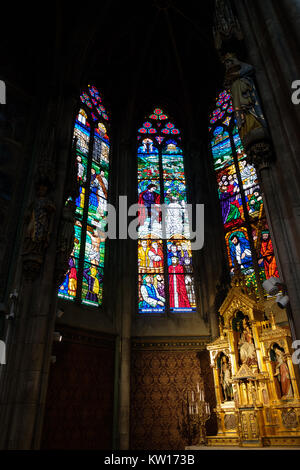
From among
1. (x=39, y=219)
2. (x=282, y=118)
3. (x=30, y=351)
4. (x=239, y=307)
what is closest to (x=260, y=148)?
(x=282, y=118)

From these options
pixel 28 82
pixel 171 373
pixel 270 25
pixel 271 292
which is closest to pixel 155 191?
pixel 28 82

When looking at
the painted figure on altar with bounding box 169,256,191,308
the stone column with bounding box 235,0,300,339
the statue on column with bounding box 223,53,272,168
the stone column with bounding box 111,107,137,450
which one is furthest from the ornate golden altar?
the statue on column with bounding box 223,53,272,168

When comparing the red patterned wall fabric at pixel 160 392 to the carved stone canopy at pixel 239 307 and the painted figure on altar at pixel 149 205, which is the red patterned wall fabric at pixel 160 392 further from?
the painted figure on altar at pixel 149 205

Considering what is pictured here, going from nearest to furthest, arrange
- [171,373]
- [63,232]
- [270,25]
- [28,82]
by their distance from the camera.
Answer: [270,25] → [63,232] → [171,373] → [28,82]

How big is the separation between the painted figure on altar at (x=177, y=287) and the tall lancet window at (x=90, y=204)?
2.34 metres

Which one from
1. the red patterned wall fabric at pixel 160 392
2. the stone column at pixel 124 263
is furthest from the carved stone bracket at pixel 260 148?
the red patterned wall fabric at pixel 160 392

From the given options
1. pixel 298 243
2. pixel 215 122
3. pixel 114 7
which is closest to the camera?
pixel 298 243

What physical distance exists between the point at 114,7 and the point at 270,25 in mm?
9273

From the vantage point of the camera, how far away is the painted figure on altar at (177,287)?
447 inches

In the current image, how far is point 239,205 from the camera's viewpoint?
39.2ft

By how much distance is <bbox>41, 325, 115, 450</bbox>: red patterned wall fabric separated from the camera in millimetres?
8039

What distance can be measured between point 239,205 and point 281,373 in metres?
5.92

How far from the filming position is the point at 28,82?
11.3 metres
